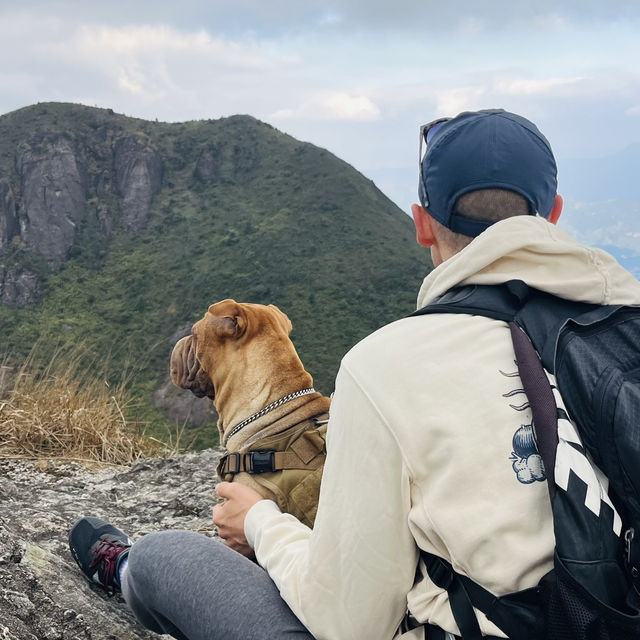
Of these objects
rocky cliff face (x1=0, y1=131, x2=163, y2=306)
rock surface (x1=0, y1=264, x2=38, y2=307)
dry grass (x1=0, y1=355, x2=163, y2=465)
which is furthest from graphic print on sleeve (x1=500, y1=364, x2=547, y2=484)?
rocky cliff face (x1=0, y1=131, x2=163, y2=306)

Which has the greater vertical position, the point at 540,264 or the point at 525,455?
the point at 540,264

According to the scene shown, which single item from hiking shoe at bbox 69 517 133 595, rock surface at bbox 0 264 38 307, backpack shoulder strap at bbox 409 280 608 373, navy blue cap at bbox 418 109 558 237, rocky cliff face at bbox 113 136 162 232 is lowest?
rock surface at bbox 0 264 38 307

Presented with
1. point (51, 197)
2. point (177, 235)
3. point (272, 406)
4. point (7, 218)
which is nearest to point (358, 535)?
point (272, 406)

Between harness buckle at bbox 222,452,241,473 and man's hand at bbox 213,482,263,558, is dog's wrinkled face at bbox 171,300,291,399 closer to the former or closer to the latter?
harness buckle at bbox 222,452,241,473

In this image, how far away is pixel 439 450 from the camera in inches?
49.5

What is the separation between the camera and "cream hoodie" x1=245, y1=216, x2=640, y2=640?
1236 millimetres

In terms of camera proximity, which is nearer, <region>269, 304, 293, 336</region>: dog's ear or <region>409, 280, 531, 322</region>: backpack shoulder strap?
<region>409, 280, 531, 322</region>: backpack shoulder strap

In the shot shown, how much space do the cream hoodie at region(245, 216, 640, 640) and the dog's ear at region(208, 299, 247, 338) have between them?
144cm

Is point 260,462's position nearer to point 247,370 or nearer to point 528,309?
point 247,370

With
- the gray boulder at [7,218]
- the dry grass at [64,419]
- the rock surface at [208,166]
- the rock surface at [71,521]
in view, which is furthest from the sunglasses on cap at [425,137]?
the rock surface at [208,166]

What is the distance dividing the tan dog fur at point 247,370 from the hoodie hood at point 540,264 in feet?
4.53

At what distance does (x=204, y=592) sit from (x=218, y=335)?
1.31 metres

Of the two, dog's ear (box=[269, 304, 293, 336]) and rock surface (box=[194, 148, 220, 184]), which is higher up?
rock surface (box=[194, 148, 220, 184])

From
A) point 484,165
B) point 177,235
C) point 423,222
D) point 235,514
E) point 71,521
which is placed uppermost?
point 177,235
